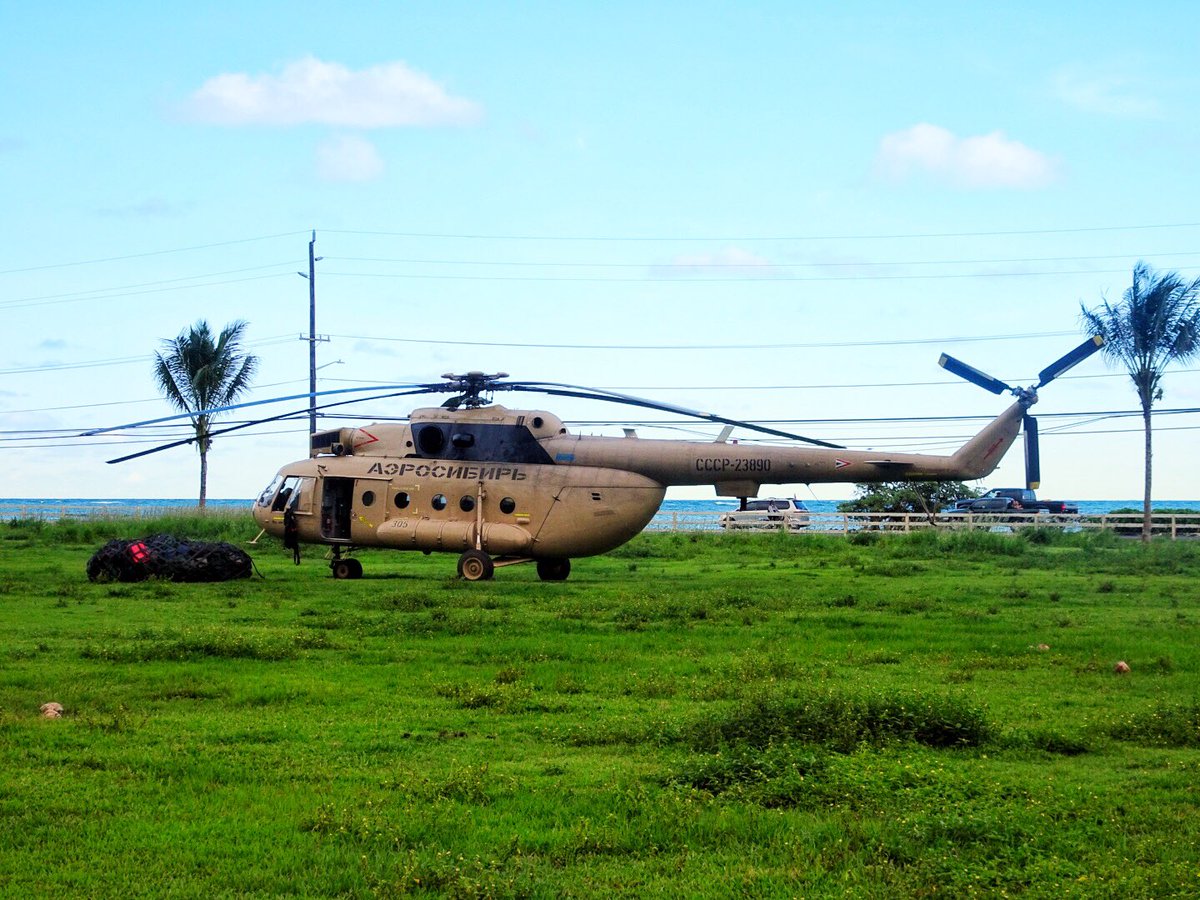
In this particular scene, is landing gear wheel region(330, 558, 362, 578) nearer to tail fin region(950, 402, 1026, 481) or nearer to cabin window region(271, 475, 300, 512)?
cabin window region(271, 475, 300, 512)

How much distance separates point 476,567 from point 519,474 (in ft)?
6.90

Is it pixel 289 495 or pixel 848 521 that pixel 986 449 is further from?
pixel 848 521

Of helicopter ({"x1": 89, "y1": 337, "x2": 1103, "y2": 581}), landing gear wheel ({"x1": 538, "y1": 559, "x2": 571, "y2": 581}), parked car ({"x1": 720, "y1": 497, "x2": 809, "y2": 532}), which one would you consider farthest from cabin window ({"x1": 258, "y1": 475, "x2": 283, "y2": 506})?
parked car ({"x1": 720, "y1": 497, "x2": 809, "y2": 532})

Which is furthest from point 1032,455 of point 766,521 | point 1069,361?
point 766,521

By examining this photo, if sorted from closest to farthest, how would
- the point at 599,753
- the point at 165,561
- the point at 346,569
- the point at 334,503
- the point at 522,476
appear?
the point at 599,753, the point at 165,561, the point at 522,476, the point at 346,569, the point at 334,503

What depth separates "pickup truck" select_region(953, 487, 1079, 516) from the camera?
236 feet

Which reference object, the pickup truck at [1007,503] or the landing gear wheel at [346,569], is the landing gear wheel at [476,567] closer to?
the landing gear wheel at [346,569]

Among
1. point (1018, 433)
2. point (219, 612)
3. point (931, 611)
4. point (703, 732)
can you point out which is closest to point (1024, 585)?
point (1018, 433)

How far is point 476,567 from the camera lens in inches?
1022

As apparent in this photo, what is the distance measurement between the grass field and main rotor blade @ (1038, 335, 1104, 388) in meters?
→ 8.44

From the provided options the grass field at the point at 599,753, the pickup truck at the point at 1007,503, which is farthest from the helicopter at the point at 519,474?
the pickup truck at the point at 1007,503

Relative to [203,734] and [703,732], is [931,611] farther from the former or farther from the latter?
[203,734]

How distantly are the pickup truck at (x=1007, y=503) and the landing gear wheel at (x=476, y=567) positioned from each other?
50.6 metres

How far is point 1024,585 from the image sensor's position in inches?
1016
